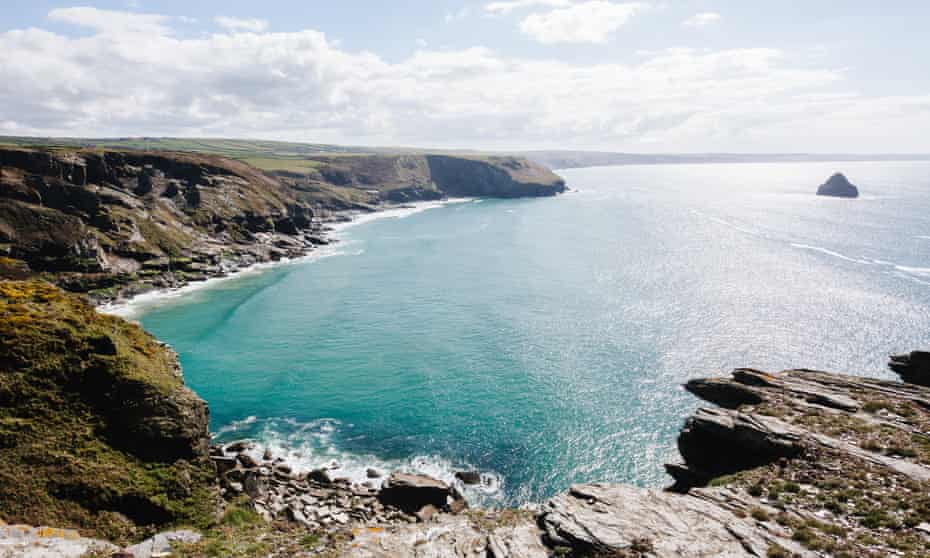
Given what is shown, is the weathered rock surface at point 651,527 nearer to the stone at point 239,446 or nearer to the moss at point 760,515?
the moss at point 760,515

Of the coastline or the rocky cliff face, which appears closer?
the rocky cliff face

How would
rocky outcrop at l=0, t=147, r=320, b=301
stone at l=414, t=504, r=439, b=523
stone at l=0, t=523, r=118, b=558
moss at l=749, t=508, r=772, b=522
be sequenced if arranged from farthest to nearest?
1. rocky outcrop at l=0, t=147, r=320, b=301
2. stone at l=414, t=504, r=439, b=523
3. moss at l=749, t=508, r=772, b=522
4. stone at l=0, t=523, r=118, b=558

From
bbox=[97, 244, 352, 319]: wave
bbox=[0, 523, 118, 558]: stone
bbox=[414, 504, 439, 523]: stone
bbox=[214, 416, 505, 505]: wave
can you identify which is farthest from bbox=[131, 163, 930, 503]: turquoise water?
bbox=[0, 523, 118, 558]: stone

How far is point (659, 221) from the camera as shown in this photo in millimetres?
198750

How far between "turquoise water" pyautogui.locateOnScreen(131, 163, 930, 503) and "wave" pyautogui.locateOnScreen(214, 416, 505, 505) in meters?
0.21

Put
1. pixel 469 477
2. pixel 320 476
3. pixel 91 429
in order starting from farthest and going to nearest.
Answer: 1. pixel 469 477
2. pixel 320 476
3. pixel 91 429

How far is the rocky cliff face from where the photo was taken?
Answer: 27.8m

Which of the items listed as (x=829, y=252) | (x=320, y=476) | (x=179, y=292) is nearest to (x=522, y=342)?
(x=320, y=476)

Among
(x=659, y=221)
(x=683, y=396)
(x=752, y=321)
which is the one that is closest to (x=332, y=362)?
(x=683, y=396)

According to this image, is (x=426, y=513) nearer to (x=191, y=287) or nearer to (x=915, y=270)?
(x=191, y=287)

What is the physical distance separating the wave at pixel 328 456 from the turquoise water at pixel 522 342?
21cm

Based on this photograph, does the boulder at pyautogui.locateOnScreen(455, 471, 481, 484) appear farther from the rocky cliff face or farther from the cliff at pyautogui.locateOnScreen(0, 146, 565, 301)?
the cliff at pyautogui.locateOnScreen(0, 146, 565, 301)

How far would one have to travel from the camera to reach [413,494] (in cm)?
3916

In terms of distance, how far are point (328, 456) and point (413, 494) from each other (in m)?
12.0
